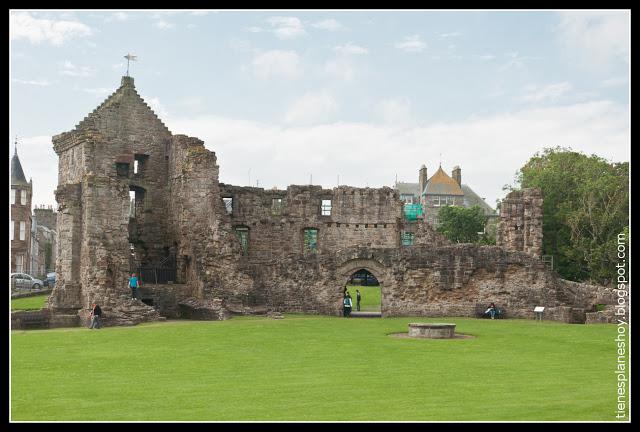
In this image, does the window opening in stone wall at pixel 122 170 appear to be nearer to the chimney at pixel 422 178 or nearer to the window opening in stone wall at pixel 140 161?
the window opening in stone wall at pixel 140 161

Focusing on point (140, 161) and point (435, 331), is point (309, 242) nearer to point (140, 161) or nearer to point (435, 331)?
point (140, 161)

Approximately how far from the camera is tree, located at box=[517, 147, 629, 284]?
50656mm

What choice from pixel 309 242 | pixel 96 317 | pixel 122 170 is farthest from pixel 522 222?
pixel 309 242

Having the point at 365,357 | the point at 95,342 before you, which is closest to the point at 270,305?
the point at 95,342

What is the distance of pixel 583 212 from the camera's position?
5106cm

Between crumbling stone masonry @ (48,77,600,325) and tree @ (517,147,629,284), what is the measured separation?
36.3 feet

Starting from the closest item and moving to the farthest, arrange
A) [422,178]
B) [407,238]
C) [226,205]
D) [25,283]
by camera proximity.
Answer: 1. [25,283]
2. [407,238]
3. [226,205]
4. [422,178]

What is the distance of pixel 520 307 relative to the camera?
37.0 meters

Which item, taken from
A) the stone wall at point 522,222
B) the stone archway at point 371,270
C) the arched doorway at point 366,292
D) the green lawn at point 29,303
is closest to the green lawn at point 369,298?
the arched doorway at point 366,292

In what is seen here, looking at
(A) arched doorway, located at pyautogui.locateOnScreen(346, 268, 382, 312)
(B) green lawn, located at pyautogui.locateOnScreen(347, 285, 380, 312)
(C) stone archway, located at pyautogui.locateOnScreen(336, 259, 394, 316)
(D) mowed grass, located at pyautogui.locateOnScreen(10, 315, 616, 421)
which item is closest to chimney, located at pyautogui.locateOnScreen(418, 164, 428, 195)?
(A) arched doorway, located at pyautogui.locateOnScreen(346, 268, 382, 312)

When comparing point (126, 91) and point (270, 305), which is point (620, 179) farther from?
point (126, 91)

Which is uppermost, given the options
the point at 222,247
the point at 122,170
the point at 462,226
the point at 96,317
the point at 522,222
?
the point at 122,170

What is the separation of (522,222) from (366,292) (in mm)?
15663

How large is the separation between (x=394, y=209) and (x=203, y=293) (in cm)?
1423
